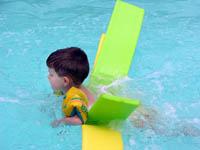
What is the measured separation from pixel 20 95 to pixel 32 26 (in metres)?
1.43

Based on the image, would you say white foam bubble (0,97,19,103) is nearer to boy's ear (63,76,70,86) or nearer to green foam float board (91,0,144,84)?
green foam float board (91,0,144,84)

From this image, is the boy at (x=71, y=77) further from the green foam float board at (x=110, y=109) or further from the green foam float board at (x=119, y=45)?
the green foam float board at (x=119, y=45)

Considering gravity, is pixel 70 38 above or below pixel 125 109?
below

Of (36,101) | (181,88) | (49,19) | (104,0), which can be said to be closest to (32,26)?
(49,19)

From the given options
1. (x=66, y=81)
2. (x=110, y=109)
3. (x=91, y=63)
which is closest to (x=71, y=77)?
(x=66, y=81)

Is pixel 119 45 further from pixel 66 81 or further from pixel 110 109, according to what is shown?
pixel 110 109

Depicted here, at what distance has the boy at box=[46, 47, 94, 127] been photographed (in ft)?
7.68

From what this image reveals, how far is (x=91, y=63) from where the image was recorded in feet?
12.3

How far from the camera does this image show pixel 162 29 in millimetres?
4430

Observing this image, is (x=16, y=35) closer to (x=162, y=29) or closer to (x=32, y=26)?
(x=32, y=26)

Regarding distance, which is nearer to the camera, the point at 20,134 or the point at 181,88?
the point at 20,134

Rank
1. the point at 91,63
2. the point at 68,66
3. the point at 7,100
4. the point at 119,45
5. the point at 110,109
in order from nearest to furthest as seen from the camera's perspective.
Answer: the point at 110,109 → the point at 68,66 → the point at 7,100 → the point at 119,45 → the point at 91,63

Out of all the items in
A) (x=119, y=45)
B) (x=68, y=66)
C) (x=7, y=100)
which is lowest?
(x=7, y=100)

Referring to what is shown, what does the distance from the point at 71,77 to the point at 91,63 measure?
4.42 feet
